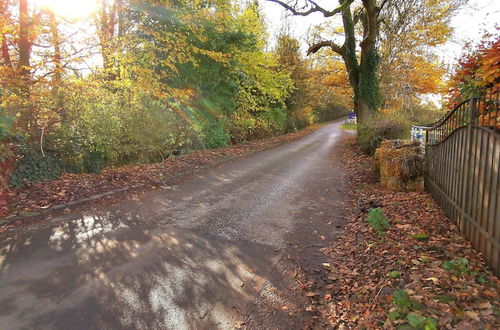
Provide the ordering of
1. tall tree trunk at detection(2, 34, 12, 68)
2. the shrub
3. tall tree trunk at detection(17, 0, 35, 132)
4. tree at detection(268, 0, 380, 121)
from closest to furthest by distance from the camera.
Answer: the shrub, tall tree trunk at detection(17, 0, 35, 132), tall tree trunk at detection(2, 34, 12, 68), tree at detection(268, 0, 380, 121)

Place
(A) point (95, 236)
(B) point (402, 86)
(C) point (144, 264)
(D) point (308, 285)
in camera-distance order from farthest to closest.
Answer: (B) point (402, 86) → (A) point (95, 236) → (C) point (144, 264) → (D) point (308, 285)

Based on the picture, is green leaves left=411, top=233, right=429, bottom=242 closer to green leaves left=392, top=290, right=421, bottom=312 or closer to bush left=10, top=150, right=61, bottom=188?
green leaves left=392, top=290, right=421, bottom=312

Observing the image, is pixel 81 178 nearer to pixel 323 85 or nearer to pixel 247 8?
pixel 247 8

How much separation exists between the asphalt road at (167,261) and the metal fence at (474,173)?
6.23 ft

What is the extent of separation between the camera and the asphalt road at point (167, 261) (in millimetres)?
3162

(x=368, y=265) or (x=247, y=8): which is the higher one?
(x=247, y=8)

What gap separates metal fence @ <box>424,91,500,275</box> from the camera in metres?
3.33

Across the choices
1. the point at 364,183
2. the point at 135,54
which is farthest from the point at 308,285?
the point at 135,54

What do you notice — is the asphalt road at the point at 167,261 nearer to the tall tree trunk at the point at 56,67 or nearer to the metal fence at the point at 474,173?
the metal fence at the point at 474,173

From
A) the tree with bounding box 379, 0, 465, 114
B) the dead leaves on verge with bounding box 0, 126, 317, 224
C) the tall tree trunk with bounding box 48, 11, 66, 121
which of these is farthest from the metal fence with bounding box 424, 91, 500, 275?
the tree with bounding box 379, 0, 465, 114

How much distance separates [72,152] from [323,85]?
76.3 feet

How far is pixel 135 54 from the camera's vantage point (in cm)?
1130

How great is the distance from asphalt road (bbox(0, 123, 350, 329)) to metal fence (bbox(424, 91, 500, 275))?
190cm

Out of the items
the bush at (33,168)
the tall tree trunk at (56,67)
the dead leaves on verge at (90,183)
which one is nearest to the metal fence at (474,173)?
the dead leaves on verge at (90,183)
